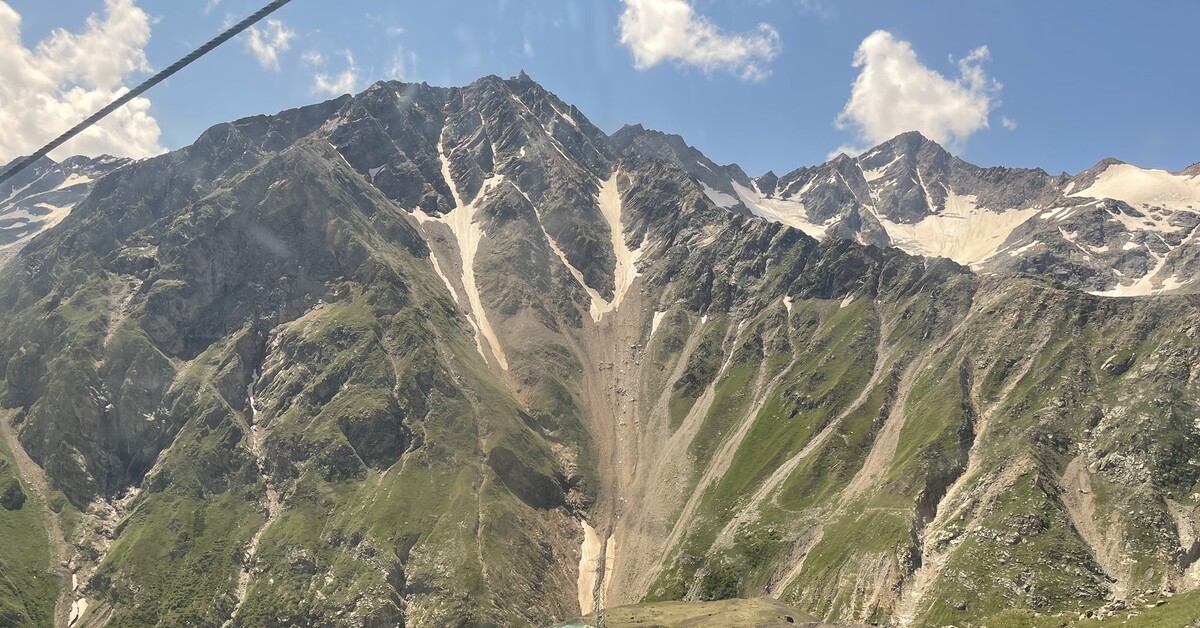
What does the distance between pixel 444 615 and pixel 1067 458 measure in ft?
600

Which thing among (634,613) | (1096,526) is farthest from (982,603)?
(634,613)

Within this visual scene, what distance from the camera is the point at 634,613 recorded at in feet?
561

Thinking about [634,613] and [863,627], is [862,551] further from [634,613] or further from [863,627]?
[863,627]

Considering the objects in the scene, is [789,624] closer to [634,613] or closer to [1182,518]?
[634,613]

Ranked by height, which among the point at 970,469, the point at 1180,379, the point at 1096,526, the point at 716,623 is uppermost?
the point at 1180,379

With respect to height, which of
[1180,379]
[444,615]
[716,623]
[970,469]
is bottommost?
[444,615]

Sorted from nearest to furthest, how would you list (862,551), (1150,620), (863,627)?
(1150,620) → (863,627) → (862,551)

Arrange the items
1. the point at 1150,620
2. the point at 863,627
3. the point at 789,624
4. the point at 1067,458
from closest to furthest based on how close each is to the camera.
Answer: the point at 1150,620 < the point at 863,627 < the point at 789,624 < the point at 1067,458

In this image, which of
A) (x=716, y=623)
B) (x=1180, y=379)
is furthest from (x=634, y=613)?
(x=1180, y=379)

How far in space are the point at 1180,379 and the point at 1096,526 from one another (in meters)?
64.4

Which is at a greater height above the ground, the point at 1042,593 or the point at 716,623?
the point at 1042,593

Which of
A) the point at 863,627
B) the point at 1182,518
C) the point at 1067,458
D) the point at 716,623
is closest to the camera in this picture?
the point at 863,627

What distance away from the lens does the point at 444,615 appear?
641 ft

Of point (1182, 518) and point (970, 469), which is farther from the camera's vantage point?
point (970, 469)
